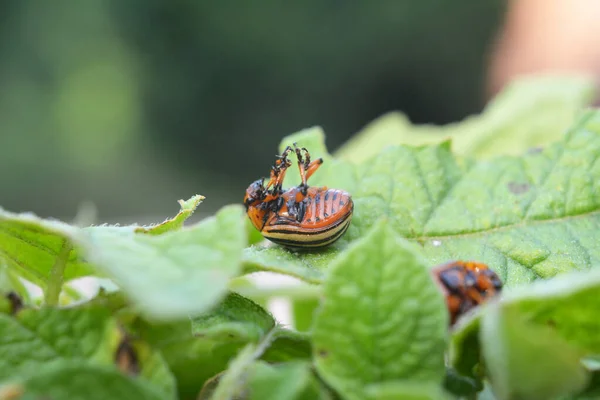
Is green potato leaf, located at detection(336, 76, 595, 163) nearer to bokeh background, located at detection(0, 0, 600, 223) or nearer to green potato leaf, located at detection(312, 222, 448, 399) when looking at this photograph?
green potato leaf, located at detection(312, 222, 448, 399)

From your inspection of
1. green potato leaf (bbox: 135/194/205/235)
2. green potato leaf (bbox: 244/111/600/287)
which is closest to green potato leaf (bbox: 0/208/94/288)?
green potato leaf (bbox: 135/194/205/235)

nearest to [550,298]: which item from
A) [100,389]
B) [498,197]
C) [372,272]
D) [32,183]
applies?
[372,272]

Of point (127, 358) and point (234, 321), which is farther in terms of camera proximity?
point (234, 321)

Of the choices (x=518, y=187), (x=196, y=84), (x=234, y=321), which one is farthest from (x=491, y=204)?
(x=196, y=84)

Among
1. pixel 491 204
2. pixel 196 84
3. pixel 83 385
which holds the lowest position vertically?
pixel 83 385

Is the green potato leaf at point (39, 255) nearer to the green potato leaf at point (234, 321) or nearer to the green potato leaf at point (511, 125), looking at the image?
the green potato leaf at point (234, 321)

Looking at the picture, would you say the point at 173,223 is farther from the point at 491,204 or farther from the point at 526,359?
the point at 491,204

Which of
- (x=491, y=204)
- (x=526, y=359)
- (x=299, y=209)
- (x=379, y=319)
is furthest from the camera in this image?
(x=299, y=209)

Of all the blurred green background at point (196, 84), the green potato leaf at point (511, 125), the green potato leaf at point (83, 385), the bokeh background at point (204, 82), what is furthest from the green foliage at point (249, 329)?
the bokeh background at point (204, 82)
